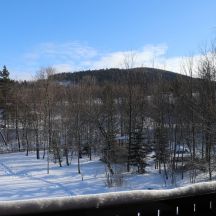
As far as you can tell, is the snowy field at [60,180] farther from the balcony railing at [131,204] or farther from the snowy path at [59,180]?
the balcony railing at [131,204]

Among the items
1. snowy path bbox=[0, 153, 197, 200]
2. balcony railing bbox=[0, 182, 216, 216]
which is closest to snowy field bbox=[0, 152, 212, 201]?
snowy path bbox=[0, 153, 197, 200]

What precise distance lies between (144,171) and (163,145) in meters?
3.15

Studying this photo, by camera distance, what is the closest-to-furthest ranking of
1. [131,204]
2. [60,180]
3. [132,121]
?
[131,204] → [60,180] → [132,121]

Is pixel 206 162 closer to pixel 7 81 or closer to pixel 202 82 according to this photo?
pixel 202 82

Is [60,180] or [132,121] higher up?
[132,121]

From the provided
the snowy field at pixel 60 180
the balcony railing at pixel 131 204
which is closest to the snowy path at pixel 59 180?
the snowy field at pixel 60 180

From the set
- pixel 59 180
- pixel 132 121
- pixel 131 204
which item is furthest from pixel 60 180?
pixel 131 204

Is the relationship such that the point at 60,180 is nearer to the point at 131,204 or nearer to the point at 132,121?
the point at 132,121

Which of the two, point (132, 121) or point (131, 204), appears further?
point (132, 121)

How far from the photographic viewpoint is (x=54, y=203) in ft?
7.69

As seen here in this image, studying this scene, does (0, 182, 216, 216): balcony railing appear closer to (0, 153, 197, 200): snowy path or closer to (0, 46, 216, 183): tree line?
(0, 46, 216, 183): tree line

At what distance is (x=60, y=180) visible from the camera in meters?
37.3

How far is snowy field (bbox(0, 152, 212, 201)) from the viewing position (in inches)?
1239

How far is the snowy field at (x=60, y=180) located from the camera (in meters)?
31.5
